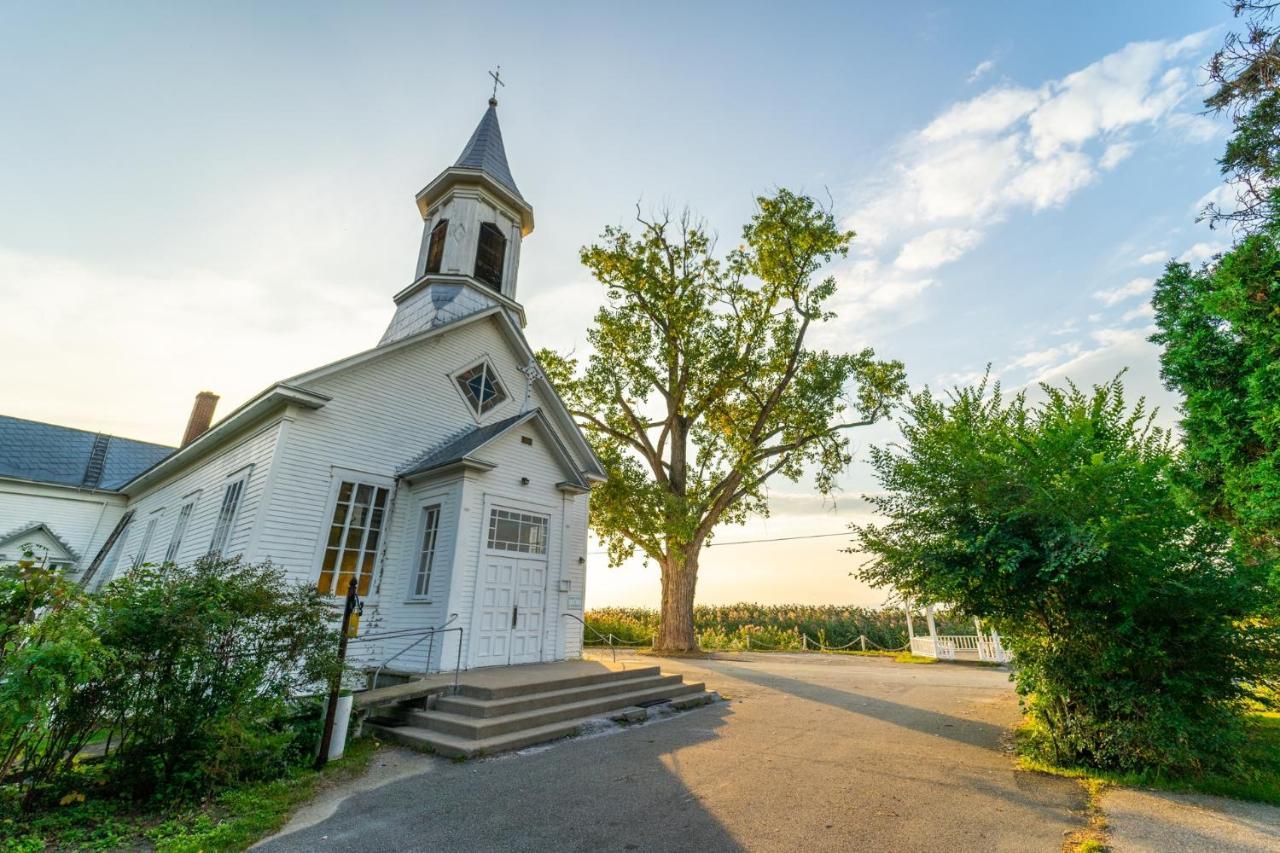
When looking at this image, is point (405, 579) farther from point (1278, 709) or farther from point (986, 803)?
point (1278, 709)

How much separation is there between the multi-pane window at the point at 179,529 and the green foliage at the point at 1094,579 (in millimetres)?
14165

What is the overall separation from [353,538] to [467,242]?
28.5 feet

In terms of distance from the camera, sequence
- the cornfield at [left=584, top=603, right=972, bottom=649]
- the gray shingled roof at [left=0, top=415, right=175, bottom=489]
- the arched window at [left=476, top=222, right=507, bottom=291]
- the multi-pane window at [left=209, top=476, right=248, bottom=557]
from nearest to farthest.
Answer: the multi-pane window at [left=209, top=476, right=248, bottom=557] → the arched window at [left=476, top=222, right=507, bottom=291] → the gray shingled roof at [left=0, top=415, right=175, bottom=489] → the cornfield at [left=584, top=603, right=972, bottom=649]

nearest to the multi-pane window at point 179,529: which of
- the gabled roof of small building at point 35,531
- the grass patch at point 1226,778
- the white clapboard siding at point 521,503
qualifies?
the white clapboard siding at point 521,503

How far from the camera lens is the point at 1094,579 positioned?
5.56 meters

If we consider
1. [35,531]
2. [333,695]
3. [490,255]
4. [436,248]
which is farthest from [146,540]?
[333,695]

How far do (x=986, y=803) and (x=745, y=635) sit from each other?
20.4 m

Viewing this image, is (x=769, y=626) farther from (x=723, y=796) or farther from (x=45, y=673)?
(x=45, y=673)

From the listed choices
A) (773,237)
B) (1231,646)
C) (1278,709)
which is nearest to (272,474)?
(1231,646)

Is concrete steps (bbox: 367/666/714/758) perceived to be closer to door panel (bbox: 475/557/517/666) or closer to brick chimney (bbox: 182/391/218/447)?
door panel (bbox: 475/557/517/666)

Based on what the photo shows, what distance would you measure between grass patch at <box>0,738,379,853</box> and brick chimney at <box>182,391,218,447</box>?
62.1 feet

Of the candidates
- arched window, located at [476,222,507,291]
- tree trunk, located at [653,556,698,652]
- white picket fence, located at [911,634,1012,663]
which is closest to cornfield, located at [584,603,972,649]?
white picket fence, located at [911,634,1012,663]

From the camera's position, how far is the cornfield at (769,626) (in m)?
23.8

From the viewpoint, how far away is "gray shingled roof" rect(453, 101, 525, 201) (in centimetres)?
1509
